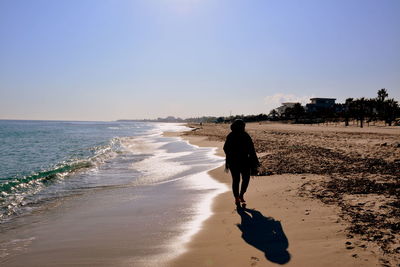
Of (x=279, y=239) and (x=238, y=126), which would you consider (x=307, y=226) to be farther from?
(x=238, y=126)

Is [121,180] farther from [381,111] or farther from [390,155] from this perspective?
[381,111]

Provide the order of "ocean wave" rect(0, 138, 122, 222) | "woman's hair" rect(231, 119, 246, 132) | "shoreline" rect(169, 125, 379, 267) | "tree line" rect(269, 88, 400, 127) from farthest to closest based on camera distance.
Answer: "tree line" rect(269, 88, 400, 127)
"ocean wave" rect(0, 138, 122, 222)
"woman's hair" rect(231, 119, 246, 132)
"shoreline" rect(169, 125, 379, 267)

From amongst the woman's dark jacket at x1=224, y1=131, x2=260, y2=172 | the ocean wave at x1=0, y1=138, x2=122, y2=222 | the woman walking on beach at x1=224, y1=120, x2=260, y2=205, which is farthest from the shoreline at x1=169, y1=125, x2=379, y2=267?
the ocean wave at x1=0, y1=138, x2=122, y2=222

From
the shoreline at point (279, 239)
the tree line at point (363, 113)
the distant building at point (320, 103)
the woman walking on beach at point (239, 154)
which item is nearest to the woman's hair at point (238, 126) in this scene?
the woman walking on beach at point (239, 154)

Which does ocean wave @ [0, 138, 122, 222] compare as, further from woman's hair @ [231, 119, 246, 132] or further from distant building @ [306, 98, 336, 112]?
distant building @ [306, 98, 336, 112]

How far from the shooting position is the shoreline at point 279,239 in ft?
12.0

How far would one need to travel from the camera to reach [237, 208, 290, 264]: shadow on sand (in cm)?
384

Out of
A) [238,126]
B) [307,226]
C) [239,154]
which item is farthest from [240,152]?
[307,226]

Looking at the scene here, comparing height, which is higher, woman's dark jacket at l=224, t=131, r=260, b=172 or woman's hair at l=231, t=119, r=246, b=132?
woman's hair at l=231, t=119, r=246, b=132

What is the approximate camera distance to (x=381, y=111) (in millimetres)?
68562

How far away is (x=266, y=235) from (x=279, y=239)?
0.89ft

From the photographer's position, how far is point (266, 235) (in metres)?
4.59

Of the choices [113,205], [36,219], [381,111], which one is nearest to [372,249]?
[113,205]

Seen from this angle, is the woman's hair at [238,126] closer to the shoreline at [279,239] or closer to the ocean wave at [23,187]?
the shoreline at [279,239]
